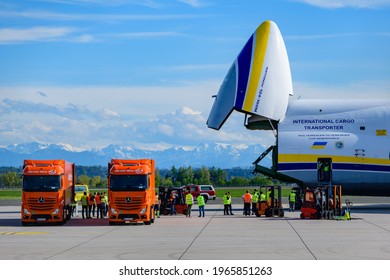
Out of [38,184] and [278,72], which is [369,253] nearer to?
[38,184]

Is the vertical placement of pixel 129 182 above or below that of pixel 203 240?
above

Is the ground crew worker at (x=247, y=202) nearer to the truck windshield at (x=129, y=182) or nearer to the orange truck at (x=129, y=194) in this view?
the orange truck at (x=129, y=194)

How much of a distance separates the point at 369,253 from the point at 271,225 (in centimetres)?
1590

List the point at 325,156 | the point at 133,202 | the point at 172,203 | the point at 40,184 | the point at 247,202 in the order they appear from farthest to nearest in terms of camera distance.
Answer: the point at 325,156 < the point at 172,203 < the point at 247,202 < the point at 40,184 < the point at 133,202

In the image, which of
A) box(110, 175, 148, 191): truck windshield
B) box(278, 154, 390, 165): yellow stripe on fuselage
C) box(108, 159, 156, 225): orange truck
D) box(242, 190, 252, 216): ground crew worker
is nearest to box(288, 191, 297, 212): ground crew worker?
box(278, 154, 390, 165): yellow stripe on fuselage

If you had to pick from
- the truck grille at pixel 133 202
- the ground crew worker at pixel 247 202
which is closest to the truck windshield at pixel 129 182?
the truck grille at pixel 133 202

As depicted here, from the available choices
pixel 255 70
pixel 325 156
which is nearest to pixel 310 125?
pixel 325 156

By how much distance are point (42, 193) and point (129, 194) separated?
15.2 feet

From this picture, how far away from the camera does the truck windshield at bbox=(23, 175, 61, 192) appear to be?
140ft

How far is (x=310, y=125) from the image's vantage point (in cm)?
5528

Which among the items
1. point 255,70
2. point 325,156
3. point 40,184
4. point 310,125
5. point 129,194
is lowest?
point 129,194

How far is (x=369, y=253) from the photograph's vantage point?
2580 cm

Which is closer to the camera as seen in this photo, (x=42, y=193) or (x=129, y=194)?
(x=129, y=194)

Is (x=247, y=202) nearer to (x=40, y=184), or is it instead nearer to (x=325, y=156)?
(x=325, y=156)
